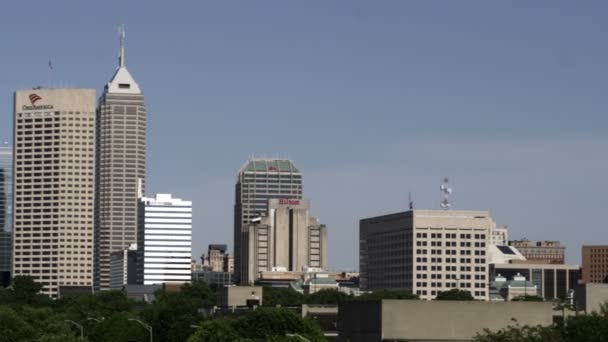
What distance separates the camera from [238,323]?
17825cm

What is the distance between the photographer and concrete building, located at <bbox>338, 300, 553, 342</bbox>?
434 ft

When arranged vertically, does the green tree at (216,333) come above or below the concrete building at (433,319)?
below

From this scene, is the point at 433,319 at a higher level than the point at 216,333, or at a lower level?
higher

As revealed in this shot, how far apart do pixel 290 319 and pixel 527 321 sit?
127 feet

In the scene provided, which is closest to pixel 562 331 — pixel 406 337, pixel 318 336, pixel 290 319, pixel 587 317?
pixel 587 317

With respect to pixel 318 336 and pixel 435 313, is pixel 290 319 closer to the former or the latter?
pixel 318 336

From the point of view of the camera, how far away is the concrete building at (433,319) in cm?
13225

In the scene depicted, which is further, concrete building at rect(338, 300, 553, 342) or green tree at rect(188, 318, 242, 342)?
green tree at rect(188, 318, 242, 342)

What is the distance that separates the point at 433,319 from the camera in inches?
5256

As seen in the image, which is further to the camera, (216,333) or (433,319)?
(216,333)

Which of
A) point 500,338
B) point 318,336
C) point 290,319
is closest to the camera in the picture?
point 500,338

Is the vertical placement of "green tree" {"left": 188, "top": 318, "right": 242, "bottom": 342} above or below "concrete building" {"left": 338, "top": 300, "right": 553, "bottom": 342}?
below

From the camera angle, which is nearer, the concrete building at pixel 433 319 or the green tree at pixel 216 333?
the concrete building at pixel 433 319

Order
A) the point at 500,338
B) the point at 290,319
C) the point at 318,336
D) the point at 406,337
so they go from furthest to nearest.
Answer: the point at 290,319 < the point at 318,336 < the point at 406,337 < the point at 500,338
